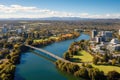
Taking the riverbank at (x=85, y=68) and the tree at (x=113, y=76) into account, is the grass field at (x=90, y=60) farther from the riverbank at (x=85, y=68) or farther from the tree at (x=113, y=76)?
the tree at (x=113, y=76)

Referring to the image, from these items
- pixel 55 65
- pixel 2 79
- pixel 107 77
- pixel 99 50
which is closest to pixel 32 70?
pixel 55 65

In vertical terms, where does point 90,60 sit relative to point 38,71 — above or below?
above

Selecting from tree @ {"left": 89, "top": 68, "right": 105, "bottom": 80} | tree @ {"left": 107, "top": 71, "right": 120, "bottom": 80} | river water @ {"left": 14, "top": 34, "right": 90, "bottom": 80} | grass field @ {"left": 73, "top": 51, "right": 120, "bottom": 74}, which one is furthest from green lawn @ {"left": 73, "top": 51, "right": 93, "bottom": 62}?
tree @ {"left": 107, "top": 71, "right": 120, "bottom": 80}

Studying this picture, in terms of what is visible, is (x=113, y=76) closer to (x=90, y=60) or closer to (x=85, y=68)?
(x=85, y=68)

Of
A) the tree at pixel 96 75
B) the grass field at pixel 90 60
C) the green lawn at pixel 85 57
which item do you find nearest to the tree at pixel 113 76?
the tree at pixel 96 75

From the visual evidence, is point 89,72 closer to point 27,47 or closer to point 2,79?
point 2,79

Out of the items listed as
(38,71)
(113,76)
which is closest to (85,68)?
(113,76)

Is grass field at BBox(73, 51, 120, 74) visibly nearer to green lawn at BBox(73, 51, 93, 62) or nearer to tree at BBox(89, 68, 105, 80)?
green lawn at BBox(73, 51, 93, 62)

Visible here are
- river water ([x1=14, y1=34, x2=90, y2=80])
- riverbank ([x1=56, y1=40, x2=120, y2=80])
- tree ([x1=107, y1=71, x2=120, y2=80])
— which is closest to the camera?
tree ([x1=107, y1=71, x2=120, y2=80])

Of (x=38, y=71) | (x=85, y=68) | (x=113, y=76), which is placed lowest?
(x=38, y=71)

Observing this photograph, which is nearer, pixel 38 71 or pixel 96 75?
pixel 96 75

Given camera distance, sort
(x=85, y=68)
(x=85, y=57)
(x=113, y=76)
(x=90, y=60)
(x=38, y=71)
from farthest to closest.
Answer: (x=85, y=57) → (x=90, y=60) → (x=38, y=71) → (x=85, y=68) → (x=113, y=76)
